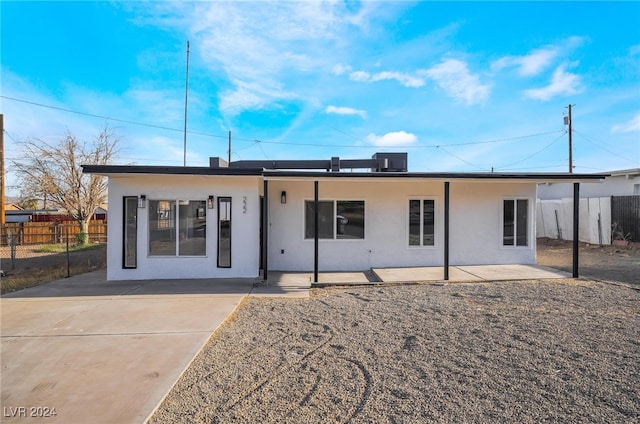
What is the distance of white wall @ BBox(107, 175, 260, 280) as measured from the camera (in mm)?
8586

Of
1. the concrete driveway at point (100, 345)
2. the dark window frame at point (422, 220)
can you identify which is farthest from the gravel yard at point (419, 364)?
the dark window frame at point (422, 220)

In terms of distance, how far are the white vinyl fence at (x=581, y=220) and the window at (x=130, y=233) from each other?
746 inches

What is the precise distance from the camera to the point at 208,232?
28.5 feet

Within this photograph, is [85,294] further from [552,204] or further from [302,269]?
[552,204]

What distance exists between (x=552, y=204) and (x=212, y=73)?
61.8 ft

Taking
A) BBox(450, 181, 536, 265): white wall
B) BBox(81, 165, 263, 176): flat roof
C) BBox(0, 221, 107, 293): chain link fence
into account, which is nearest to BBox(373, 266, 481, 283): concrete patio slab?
BBox(450, 181, 536, 265): white wall

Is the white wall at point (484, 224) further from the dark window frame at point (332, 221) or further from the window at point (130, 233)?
the window at point (130, 233)

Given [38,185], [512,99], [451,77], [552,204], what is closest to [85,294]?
[451,77]

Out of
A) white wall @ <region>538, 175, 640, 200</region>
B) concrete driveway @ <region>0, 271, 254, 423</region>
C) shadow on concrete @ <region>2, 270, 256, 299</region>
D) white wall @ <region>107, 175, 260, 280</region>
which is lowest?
concrete driveway @ <region>0, 271, 254, 423</region>

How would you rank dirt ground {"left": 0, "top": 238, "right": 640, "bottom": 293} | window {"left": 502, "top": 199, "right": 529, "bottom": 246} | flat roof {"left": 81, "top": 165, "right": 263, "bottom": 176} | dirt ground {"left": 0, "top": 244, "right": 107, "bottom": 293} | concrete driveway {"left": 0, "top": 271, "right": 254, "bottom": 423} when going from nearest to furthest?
concrete driveway {"left": 0, "top": 271, "right": 254, "bottom": 423}, flat roof {"left": 81, "top": 165, "right": 263, "bottom": 176}, dirt ground {"left": 0, "top": 244, "right": 107, "bottom": 293}, dirt ground {"left": 0, "top": 238, "right": 640, "bottom": 293}, window {"left": 502, "top": 199, "right": 529, "bottom": 246}

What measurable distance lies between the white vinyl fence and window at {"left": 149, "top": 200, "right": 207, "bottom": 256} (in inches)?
687

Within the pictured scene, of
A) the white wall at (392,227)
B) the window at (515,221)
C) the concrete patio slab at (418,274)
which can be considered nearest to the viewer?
the concrete patio slab at (418,274)

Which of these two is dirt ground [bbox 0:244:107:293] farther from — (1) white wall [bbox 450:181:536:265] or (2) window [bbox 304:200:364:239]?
(1) white wall [bbox 450:181:536:265]

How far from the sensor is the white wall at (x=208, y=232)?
338 inches
